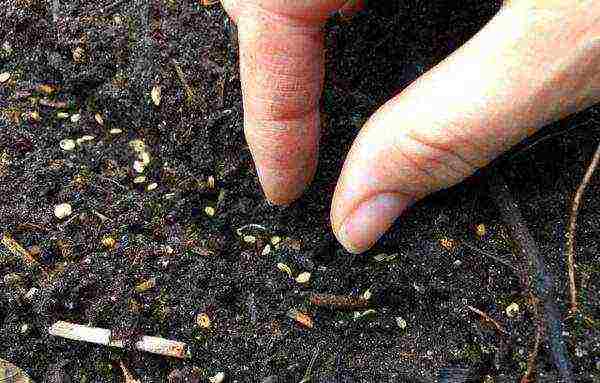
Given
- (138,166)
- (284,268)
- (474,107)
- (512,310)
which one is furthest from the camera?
(138,166)

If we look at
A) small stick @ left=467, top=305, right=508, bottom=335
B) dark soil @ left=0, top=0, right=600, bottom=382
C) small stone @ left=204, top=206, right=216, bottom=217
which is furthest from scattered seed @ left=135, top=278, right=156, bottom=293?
small stick @ left=467, top=305, right=508, bottom=335

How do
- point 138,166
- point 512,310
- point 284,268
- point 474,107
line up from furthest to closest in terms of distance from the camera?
1. point 138,166
2. point 284,268
3. point 512,310
4. point 474,107

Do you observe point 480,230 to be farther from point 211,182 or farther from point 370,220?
point 211,182

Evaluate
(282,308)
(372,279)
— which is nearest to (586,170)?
(372,279)

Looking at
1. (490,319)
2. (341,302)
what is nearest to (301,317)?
(341,302)

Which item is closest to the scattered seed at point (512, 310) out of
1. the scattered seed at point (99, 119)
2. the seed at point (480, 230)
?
the seed at point (480, 230)

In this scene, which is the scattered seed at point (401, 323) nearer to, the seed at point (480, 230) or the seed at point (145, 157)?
the seed at point (480, 230)
